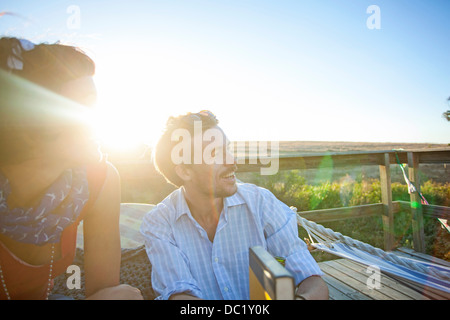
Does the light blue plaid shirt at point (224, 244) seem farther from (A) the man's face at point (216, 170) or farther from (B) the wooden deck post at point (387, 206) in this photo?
(B) the wooden deck post at point (387, 206)

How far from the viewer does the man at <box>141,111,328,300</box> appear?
125cm

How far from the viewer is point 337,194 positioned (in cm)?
704

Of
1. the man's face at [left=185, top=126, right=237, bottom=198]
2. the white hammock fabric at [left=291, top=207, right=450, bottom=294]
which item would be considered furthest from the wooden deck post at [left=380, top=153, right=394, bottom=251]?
the man's face at [left=185, top=126, right=237, bottom=198]

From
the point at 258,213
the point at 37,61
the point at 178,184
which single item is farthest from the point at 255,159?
the point at 37,61

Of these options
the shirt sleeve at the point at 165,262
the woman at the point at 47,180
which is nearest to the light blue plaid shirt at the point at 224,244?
the shirt sleeve at the point at 165,262

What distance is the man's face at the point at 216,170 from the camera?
60.3 inches

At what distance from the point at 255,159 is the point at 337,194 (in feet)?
16.9

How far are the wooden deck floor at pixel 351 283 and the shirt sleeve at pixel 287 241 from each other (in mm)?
890

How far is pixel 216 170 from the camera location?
1.58 metres

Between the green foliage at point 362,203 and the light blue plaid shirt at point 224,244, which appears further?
the green foliage at point 362,203

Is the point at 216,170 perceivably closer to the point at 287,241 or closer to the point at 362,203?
the point at 287,241

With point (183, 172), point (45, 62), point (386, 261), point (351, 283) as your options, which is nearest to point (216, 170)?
point (183, 172)
